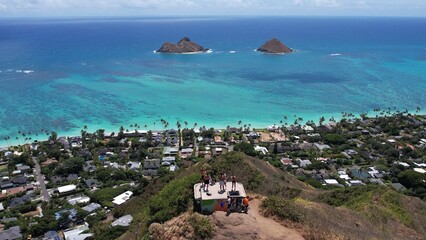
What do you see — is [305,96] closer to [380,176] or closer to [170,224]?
[380,176]

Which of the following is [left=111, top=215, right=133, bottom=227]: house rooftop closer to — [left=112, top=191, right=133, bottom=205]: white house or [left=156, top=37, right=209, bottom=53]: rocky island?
[left=112, top=191, right=133, bottom=205]: white house

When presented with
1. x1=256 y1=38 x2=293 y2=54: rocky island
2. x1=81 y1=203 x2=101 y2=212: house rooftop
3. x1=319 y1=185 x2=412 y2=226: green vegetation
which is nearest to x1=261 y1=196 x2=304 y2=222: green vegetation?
x1=319 y1=185 x2=412 y2=226: green vegetation

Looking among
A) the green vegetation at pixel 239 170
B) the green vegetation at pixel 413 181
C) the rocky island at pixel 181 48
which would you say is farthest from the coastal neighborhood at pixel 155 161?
the rocky island at pixel 181 48

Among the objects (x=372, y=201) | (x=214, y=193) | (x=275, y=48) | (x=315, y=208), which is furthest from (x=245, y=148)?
(x=275, y=48)

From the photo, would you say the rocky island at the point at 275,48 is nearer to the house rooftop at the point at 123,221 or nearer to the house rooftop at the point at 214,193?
the house rooftop at the point at 123,221

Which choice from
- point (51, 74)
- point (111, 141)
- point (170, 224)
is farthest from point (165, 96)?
point (170, 224)

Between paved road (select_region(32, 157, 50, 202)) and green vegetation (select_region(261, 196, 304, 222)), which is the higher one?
green vegetation (select_region(261, 196, 304, 222))

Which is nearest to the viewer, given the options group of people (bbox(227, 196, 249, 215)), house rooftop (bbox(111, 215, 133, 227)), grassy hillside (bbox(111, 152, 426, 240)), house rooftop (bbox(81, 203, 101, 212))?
group of people (bbox(227, 196, 249, 215))
